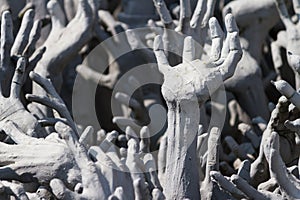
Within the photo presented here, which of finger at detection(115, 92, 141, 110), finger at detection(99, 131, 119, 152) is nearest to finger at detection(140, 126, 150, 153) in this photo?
finger at detection(99, 131, 119, 152)

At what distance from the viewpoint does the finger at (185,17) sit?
2146 mm

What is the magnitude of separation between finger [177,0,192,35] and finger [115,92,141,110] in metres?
0.38

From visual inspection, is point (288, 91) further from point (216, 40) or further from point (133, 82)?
point (133, 82)

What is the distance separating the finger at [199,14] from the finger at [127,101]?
39 cm

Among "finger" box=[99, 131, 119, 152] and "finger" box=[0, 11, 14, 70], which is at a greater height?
"finger" box=[0, 11, 14, 70]

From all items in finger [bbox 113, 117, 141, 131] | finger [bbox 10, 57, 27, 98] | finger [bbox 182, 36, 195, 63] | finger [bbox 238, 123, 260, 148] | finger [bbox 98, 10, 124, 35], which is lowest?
finger [bbox 238, 123, 260, 148]

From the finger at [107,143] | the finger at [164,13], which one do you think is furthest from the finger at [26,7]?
the finger at [107,143]

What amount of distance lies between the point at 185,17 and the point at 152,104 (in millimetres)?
563

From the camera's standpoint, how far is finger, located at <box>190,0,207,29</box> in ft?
7.14

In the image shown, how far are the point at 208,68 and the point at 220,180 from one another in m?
0.23

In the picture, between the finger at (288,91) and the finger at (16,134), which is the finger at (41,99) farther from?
the finger at (288,91)

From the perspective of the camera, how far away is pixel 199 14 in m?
2.18

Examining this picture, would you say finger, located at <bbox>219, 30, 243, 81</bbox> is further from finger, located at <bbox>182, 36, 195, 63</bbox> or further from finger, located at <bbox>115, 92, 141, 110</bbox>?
finger, located at <bbox>115, 92, 141, 110</bbox>

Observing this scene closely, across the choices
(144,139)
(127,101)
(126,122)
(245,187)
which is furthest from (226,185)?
(127,101)
